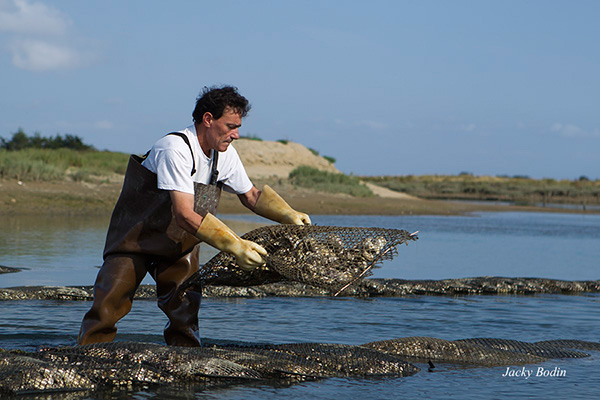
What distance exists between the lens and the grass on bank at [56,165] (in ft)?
71.5

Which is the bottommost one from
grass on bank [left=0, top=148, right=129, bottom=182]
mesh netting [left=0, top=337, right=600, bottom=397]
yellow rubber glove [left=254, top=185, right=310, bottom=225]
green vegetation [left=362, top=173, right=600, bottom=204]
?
mesh netting [left=0, top=337, right=600, bottom=397]

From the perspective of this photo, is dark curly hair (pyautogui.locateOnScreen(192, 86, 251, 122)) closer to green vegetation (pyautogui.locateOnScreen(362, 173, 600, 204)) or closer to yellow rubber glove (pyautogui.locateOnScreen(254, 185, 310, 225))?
yellow rubber glove (pyautogui.locateOnScreen(254, 185, 310, 225))

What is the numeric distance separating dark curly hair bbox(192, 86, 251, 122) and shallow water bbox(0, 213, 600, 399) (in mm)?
1732

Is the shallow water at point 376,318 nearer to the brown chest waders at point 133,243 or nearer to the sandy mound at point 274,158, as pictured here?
the brown chest waders at point 133,243

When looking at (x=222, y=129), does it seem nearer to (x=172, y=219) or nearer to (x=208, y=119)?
(x=208, y=119)

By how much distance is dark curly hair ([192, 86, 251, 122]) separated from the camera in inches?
183

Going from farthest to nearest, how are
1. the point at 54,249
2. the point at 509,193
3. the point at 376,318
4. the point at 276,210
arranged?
1. the point at 509,193
2. the point at 54,249
3. the point at 376,318
4. the point at 276,210

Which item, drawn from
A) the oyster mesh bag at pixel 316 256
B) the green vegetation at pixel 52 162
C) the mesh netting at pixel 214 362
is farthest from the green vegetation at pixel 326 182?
the oyster mesh bag at pixel 316 256

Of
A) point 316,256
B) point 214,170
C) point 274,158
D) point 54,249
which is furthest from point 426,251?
point 274,158

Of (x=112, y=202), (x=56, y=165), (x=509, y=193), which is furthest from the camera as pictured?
(x=509, y=193)

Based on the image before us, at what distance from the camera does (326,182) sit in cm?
3397

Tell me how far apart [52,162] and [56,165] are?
0.71 m

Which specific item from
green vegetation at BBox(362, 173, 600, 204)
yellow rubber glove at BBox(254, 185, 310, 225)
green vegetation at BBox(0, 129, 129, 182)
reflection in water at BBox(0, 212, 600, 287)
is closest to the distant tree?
green vegetation at BBox(0, 129, 129, 182)

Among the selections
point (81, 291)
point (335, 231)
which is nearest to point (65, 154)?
point (81, 291)
